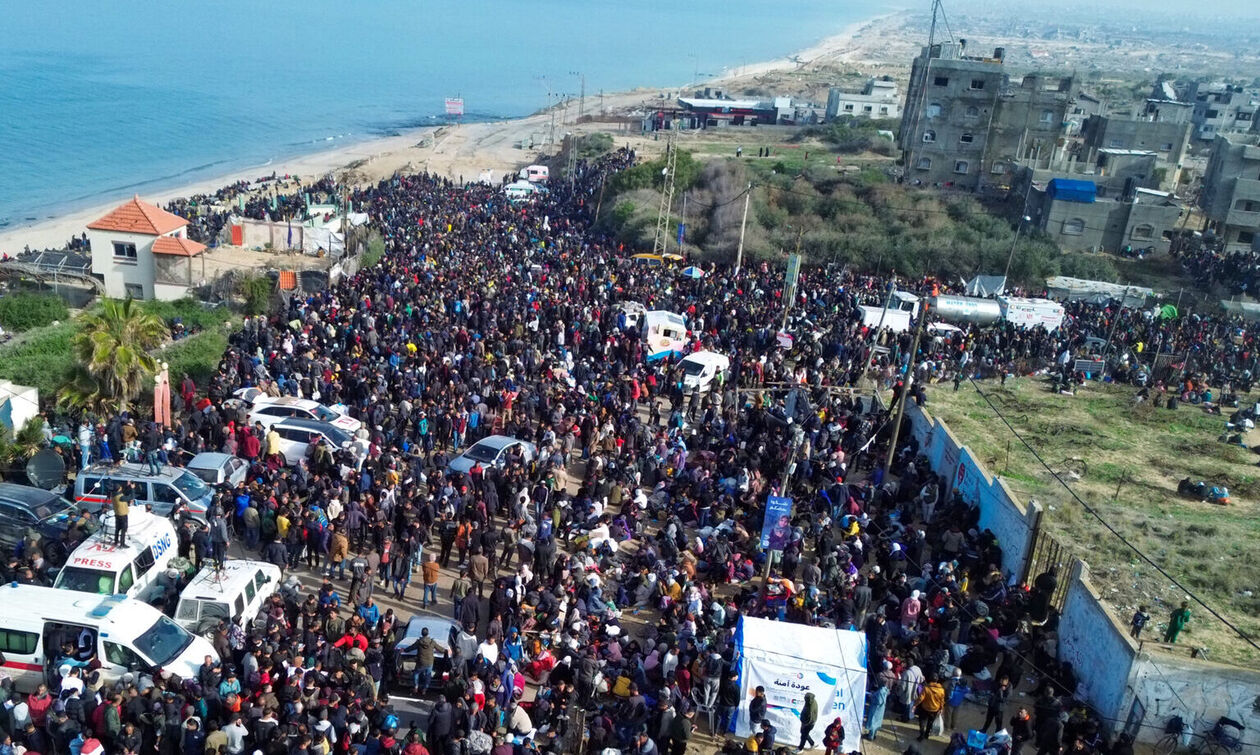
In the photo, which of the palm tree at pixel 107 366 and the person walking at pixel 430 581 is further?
the palm tree at pixel 107 366

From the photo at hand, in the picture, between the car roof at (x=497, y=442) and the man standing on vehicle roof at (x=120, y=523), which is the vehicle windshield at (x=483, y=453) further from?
the man standing on vehicle roof at (x=120, y=523)

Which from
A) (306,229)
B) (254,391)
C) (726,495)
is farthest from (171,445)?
(306,229)

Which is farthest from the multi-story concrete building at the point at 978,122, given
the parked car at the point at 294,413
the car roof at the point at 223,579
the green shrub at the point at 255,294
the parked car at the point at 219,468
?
the car roof at the point at 223,579

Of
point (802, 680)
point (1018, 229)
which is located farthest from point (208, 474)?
point (1018, 229)

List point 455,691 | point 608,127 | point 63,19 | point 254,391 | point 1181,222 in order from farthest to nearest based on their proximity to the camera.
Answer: point 63,19
point 608,127
point 1181,222
point 254,391
point 455,691

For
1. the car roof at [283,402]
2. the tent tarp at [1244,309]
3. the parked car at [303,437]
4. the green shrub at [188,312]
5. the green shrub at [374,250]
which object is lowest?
the green shrub at [188,312]

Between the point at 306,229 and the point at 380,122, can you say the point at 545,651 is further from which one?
the point at 380,122

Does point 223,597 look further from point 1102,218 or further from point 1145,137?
point 1145,137
